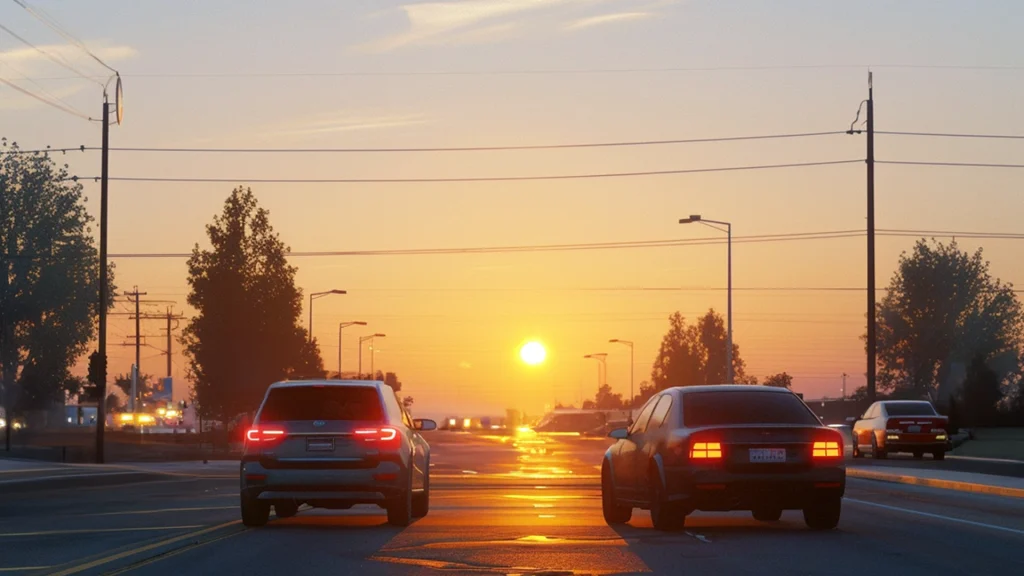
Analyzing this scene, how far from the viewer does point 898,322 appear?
11338 cm

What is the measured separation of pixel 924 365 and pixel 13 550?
102 m

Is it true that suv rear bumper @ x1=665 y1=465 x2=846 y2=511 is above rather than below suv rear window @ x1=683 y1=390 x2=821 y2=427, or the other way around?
below

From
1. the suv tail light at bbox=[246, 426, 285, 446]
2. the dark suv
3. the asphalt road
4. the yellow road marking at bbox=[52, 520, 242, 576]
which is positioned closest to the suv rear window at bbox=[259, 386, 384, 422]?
the dark suv

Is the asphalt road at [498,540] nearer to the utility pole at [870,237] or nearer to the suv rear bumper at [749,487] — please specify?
the suv rear bumper at [749,487]

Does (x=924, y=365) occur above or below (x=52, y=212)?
below

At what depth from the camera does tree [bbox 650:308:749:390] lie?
116625 mm

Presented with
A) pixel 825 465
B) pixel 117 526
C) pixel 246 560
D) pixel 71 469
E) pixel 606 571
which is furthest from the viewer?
pixel 71 469

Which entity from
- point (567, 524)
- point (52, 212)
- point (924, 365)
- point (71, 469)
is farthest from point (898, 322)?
point (567, 524)

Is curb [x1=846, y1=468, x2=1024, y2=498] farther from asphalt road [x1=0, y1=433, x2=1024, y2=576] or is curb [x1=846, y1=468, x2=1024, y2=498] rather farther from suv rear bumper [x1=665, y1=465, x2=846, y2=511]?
suv rear bumper [x1=665, y1=465, x2=846, y2=511]

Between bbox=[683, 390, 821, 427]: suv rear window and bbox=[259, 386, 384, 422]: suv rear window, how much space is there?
12.4 ft

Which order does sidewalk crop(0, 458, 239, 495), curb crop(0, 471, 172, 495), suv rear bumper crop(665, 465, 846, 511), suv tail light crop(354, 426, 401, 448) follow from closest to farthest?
suv rear bumper crop(665, 465, 846, 511), suv tail light crop(354, 426, 401, 448), curb crop(0, 471, 172, 495), sidewalk crop(0, 458, 239, 495)

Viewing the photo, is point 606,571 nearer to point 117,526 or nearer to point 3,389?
point 117,526

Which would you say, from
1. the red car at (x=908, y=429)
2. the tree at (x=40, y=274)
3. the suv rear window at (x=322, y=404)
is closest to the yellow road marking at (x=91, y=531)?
the suv rear window at (x=322, y=404)

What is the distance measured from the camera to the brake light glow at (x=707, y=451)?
16109mm
